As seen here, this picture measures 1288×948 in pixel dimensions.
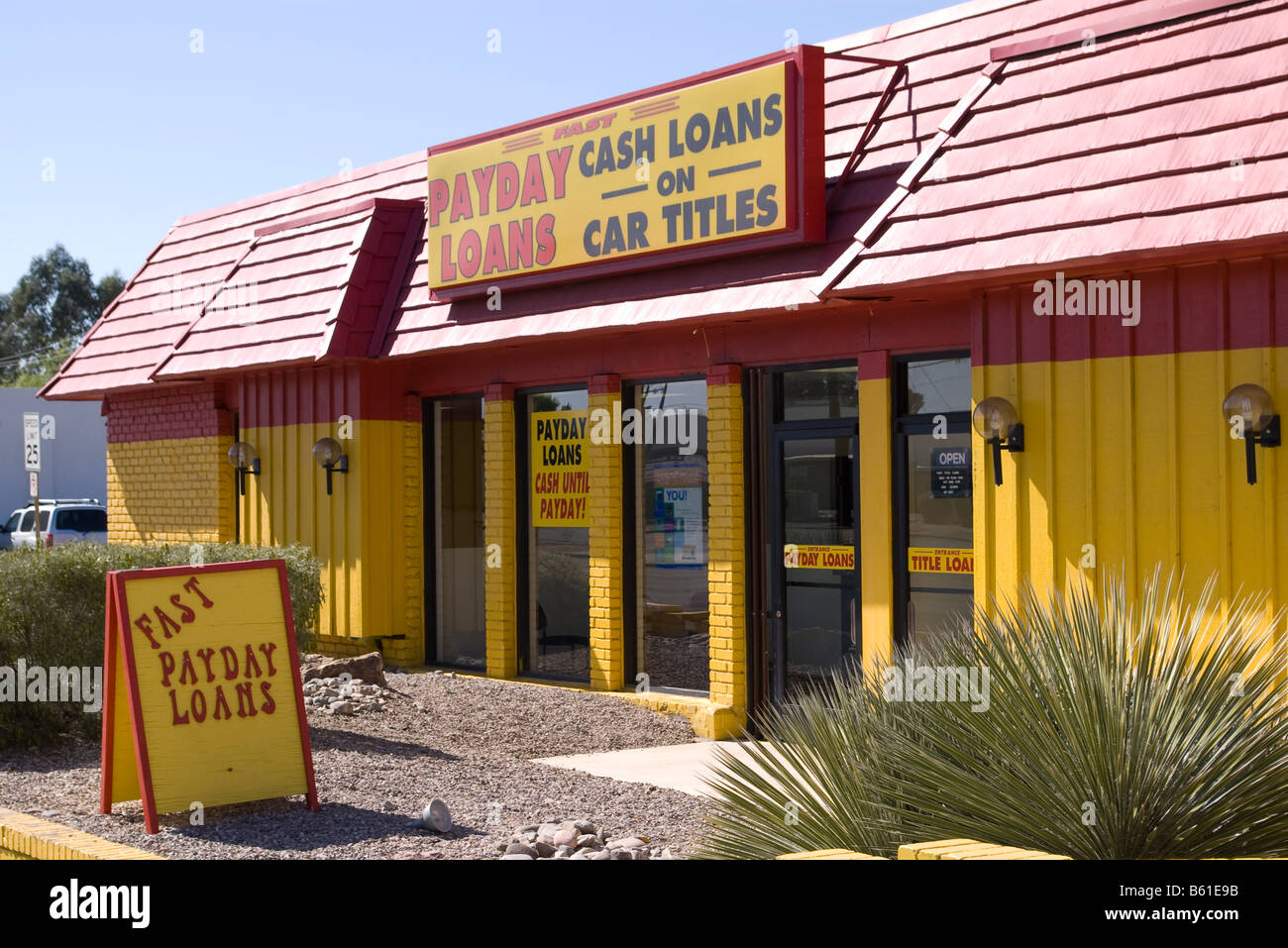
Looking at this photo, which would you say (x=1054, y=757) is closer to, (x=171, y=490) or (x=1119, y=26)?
(x=1119, y=26)

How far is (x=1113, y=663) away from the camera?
205 inches

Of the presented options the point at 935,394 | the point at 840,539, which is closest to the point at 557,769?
the point at 840,539

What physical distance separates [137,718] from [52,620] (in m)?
2.82

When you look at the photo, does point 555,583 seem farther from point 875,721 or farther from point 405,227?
point 875,721

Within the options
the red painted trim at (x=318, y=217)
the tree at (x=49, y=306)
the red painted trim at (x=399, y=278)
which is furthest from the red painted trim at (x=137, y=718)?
the tree at (x=49, y=306)

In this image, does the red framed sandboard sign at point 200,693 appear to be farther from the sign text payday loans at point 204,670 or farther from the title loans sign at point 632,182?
the title loans sign at point 632,182

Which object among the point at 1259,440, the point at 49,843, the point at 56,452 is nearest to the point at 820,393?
the point at 1259,440

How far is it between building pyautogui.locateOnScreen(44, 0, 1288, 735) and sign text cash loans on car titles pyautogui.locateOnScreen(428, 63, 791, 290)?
0.10 ft

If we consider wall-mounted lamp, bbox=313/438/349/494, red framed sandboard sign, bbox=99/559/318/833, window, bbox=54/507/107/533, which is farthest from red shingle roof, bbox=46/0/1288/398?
window, bbox=54/507/107/533

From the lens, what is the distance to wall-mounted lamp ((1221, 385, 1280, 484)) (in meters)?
7.63

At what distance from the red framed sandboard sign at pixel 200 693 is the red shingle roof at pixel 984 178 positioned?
4222 millimetres

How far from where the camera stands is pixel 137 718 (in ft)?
24.7

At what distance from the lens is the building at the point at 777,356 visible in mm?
8141

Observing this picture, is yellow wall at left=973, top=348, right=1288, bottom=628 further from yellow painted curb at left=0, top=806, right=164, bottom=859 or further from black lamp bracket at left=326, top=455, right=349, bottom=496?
black lamp bracket at left=326, top=455, right=349, bottom=496
